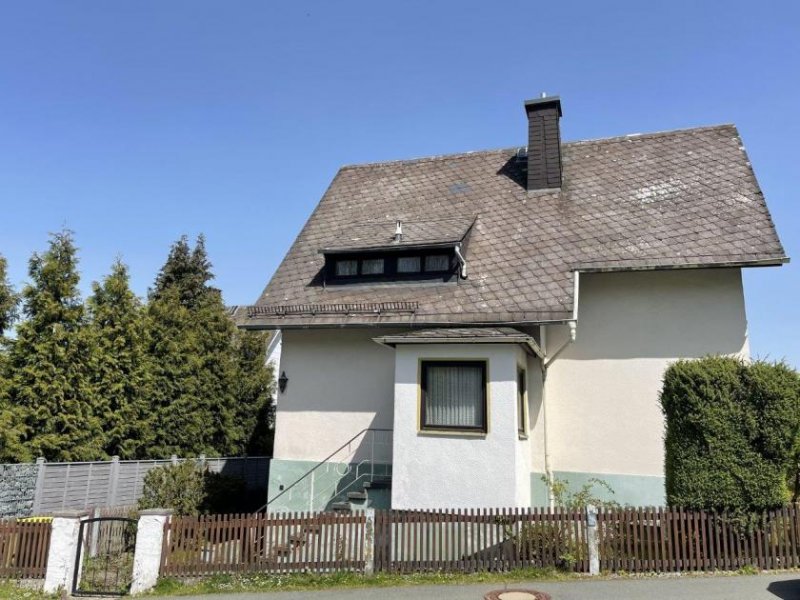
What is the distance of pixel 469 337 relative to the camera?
9.90 metres

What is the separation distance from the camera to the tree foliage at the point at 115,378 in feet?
44.7

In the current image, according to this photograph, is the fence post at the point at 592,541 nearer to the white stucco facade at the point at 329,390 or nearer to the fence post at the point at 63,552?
the white stucco facade at the point at 329,390

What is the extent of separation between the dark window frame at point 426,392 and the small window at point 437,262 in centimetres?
272

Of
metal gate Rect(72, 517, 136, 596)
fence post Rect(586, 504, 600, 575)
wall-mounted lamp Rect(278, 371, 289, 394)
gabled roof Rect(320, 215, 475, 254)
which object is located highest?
gabled roof Rect(320, 215, 475, 254)

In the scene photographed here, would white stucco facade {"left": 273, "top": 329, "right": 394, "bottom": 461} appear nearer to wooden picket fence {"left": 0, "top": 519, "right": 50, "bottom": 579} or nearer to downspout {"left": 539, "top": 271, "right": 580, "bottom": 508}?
downspout {"left": 539, "top": 271, "right": 580, "bottom": 508}

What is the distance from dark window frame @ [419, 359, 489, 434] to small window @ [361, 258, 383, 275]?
A: 3250 millimetres

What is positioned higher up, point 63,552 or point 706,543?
point 706,543

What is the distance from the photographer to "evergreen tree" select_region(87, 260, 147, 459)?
49.1ft

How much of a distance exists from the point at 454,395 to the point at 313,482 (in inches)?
161

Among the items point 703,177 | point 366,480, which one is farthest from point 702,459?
point 703,177

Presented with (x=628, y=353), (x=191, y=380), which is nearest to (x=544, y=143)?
(x=628, y=353)

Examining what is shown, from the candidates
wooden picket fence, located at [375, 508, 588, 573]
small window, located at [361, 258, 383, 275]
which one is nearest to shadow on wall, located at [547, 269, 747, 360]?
wooden picket fence, located at [375, 508, 588, 573]

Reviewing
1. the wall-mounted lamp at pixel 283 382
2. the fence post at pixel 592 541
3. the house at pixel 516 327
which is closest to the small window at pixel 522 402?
the house at pixel 516 327

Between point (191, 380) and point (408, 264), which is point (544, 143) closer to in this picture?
point (408, 264)
